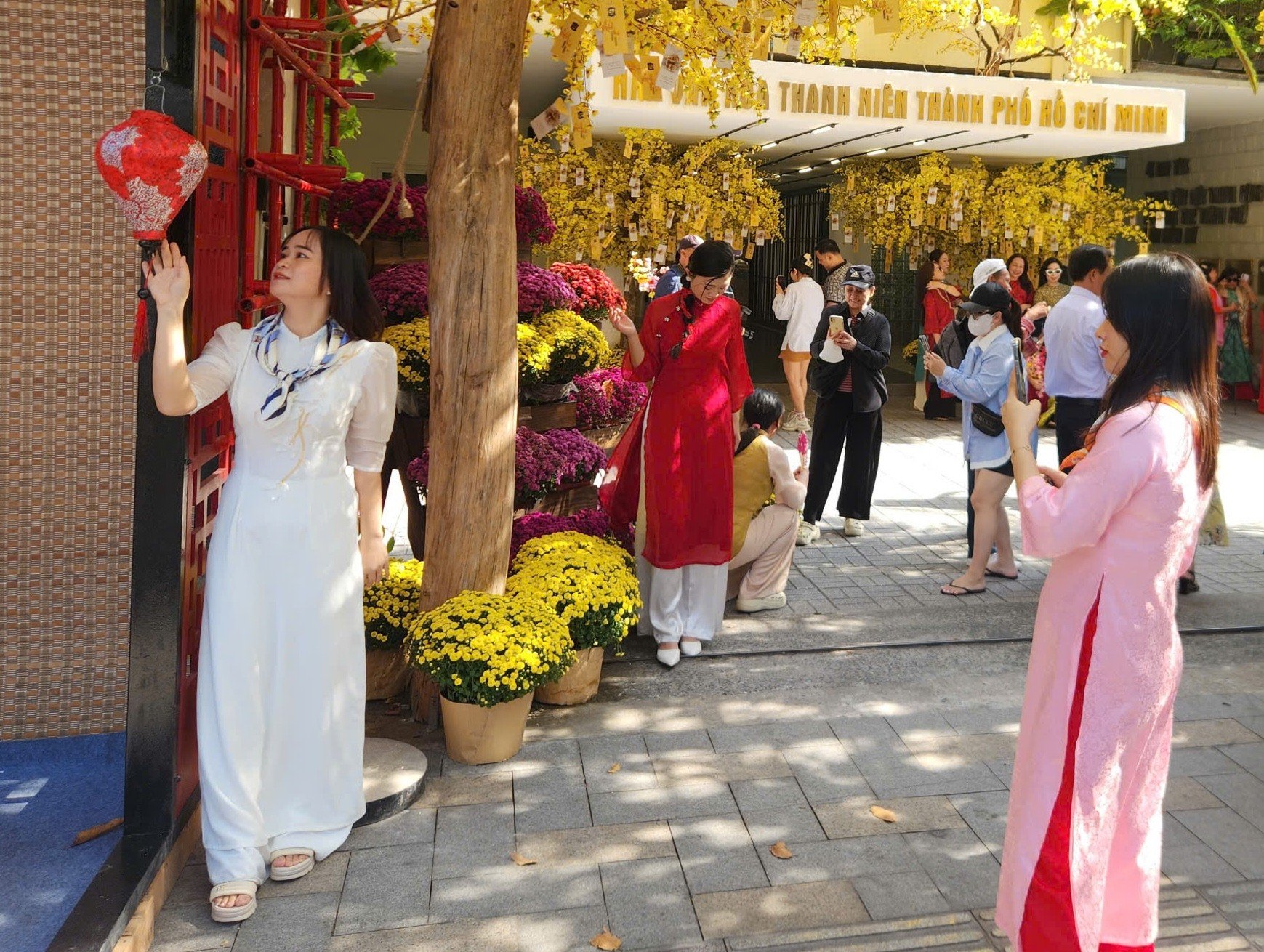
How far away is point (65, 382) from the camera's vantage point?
4.41 m

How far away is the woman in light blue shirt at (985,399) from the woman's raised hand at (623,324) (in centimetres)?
164

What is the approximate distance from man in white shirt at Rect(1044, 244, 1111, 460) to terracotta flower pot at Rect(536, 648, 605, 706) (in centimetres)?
299

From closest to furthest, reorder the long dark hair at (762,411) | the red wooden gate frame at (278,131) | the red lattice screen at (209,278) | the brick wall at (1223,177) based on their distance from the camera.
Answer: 1. the red lattice screen at (209,278)
2. the red wooden gate frame at (278,131)
3. the long dark hair at (762,411)
4. the brick wall at (1223,177)

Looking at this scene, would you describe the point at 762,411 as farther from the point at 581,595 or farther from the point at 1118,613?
the point at 1118,613

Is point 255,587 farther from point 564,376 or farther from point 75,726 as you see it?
point 564,376

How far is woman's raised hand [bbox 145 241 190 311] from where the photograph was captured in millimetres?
3281

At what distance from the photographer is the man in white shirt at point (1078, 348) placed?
6.57 metres

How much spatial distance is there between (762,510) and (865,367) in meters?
1.87

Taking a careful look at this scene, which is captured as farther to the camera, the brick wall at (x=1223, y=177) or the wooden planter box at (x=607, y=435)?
the brick wall at (x=1223, y=177)

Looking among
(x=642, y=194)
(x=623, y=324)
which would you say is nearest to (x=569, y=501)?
(x=623, y=324)

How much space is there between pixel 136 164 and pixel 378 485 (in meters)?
1.19

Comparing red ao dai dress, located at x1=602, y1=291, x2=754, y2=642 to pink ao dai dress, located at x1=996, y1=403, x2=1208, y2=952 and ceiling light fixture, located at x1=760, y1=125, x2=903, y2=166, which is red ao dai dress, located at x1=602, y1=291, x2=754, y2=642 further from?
ceiling light fixture, located at x1=760, y1=125, x2=903, y2=166

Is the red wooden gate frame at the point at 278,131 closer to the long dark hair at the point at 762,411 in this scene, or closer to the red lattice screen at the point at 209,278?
the red lattice screen at the point at 209,278

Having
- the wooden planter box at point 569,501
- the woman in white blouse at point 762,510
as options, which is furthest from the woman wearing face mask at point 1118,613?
the wooden planter box at point 569,501
